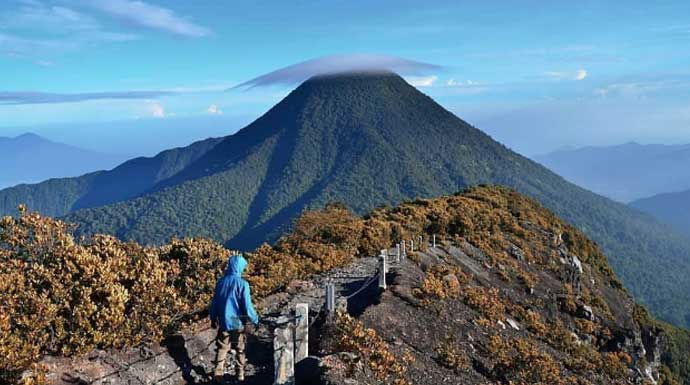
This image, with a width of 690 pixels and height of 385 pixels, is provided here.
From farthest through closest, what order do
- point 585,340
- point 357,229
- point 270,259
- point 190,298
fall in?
point 357,229 < point 585,340 < point 270,259 < point 190,298

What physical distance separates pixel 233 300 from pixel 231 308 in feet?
0.39

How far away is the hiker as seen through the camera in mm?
7723

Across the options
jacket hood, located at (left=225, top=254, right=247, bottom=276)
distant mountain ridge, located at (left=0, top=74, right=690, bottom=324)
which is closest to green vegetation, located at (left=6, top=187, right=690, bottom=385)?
jacket hood, located at (left=225, top=254, right=247, bottom=276)

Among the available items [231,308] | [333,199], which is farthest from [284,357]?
[333,199]

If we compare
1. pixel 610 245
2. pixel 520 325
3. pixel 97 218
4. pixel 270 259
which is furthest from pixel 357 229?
pixel 610 245

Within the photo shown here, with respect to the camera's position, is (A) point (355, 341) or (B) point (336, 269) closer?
(A) point (355, 341)

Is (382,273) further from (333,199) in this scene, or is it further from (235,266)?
(333,199)

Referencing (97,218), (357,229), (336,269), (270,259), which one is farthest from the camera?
(97,218)

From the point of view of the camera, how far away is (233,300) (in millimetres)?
7754

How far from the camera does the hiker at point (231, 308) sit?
7.72 metres

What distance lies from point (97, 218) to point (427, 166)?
111071 mm

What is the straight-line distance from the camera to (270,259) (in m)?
16.2

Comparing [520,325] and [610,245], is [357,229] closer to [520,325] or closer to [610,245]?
[520,325]

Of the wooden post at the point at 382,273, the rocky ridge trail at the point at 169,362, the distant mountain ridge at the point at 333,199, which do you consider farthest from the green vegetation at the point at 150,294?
the distant mountain ridge at the point at 333,199
